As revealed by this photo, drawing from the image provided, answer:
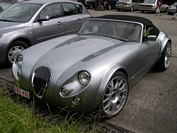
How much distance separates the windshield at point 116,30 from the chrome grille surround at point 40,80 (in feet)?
5.73

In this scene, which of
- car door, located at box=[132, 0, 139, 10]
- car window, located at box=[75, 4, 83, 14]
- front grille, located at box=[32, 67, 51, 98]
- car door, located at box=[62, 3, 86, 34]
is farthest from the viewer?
car door, located at box=[132, 0, 139, 10]

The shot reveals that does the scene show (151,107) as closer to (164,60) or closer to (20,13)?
(164,60)

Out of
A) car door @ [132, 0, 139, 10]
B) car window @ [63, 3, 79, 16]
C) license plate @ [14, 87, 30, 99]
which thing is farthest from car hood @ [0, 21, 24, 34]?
car door @ [132, 0, 139, 10]

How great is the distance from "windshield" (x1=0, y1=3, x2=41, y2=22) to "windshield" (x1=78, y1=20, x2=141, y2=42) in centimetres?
211

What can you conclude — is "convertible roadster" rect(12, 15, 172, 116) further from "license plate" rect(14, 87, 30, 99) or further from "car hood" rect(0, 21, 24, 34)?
"car hood" rect(0, 21, 24, 34)

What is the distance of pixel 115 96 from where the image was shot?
337 cm

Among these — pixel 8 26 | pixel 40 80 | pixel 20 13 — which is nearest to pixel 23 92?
pixel 40 80

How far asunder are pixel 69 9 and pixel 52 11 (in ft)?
2.58

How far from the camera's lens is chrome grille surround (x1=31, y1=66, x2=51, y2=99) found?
3.12 meters

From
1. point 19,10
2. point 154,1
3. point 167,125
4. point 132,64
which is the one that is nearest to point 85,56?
point 132,64

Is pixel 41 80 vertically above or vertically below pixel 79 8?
below

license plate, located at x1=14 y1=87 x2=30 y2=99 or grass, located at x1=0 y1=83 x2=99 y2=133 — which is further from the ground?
license plate, located at x1=14 y1=87 x2=30 y2=99

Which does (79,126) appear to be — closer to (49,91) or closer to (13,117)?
(49,91)

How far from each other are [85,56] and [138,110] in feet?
4.11
